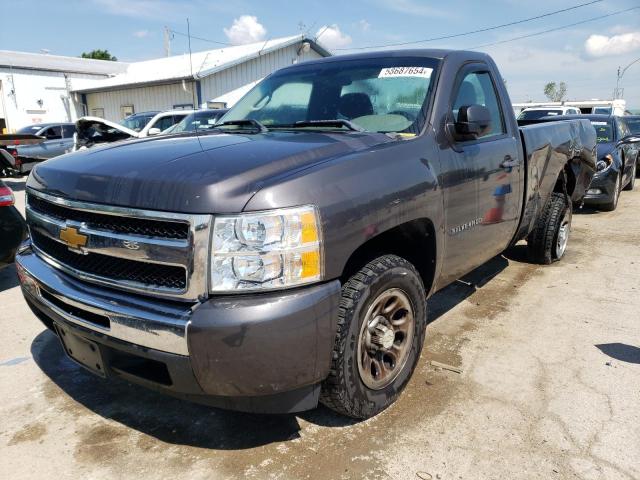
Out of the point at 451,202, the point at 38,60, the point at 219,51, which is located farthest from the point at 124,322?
the point at 38,60

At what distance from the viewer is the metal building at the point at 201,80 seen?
66.0ft

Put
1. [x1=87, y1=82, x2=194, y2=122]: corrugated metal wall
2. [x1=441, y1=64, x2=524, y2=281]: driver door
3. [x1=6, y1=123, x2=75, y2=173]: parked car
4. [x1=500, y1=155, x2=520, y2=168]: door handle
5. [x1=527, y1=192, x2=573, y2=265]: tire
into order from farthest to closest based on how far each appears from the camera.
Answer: [x1=87, y1=82, x2=194, y2=122]: corrugated metal wall
[x1=6, y1=123, x2=75, y2=173]: parked car
[x1=527, y1=192, x2=573, y2=265]: tire
[x1=500, y1=155, x2=520, y2=168]: door handle
[x1=441, y1=64, x2=524, y2=281]: driver door

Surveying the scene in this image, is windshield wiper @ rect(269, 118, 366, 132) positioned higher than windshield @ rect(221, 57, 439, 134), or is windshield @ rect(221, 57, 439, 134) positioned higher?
windshield @ rect(221, 57, 439, 134)

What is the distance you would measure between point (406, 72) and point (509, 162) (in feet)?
3.55

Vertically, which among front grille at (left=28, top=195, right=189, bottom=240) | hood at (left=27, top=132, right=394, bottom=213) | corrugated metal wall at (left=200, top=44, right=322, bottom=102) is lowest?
front grille at (left=28, top=195, right=189, bottom=240)

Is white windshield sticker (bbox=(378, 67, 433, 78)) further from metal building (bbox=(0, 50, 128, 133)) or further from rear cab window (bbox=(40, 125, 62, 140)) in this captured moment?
metal building (bbox=(0, 50, 128, 133))

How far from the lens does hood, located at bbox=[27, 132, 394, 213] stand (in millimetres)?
1990

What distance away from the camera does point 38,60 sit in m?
31.9

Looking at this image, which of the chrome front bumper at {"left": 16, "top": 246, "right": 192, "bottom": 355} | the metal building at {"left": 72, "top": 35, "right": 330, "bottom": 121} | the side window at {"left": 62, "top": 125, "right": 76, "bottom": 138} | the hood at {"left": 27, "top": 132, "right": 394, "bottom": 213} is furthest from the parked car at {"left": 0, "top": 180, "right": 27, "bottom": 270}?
the metal building at {"left": 72, "top": 35, "right": 330, "bottom": 121}

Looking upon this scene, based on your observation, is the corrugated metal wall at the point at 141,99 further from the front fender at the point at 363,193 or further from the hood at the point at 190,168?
the front fender at the point at 363,193

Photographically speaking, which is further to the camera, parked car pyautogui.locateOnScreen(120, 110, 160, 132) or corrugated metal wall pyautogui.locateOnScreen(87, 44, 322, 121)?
corrugated metal wall pyautogui.locateOnScreen(87, 44, 322, 121)

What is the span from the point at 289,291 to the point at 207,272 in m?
0.33

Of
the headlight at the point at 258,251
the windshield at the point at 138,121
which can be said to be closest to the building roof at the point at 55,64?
the windshield at the point at 138,121

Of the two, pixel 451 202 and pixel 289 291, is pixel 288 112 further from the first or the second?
pixel 289 291
